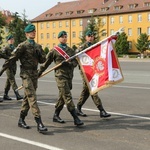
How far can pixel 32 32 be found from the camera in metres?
6.81

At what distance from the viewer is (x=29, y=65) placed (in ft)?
22.6

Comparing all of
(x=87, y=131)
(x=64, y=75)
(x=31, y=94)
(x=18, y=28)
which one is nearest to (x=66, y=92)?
(x=64, y=75)

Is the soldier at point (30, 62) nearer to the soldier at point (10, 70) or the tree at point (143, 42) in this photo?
the soldier at point (10, 70)

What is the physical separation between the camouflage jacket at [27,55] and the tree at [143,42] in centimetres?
6964

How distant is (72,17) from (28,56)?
87.7 metres

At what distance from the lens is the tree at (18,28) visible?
3440 inches

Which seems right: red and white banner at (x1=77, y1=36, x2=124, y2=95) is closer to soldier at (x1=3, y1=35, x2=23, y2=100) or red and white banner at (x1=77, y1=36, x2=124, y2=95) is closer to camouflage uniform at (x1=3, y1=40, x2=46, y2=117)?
camouflage uniform at (x1=3, y1=40, x2=46, y2=117)

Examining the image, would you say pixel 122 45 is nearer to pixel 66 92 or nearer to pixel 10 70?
pixel 10 70

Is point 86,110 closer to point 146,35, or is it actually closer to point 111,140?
point 111,140

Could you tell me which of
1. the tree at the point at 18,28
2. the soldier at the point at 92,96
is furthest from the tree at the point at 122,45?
the soldier at the point at 92,96

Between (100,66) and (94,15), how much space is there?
260 ft

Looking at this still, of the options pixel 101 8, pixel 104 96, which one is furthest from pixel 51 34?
pixel 104 96

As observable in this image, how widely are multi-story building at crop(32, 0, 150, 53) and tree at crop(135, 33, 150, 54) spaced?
14.6 feet

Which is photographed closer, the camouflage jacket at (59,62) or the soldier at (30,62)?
the soldier at (30,62)
